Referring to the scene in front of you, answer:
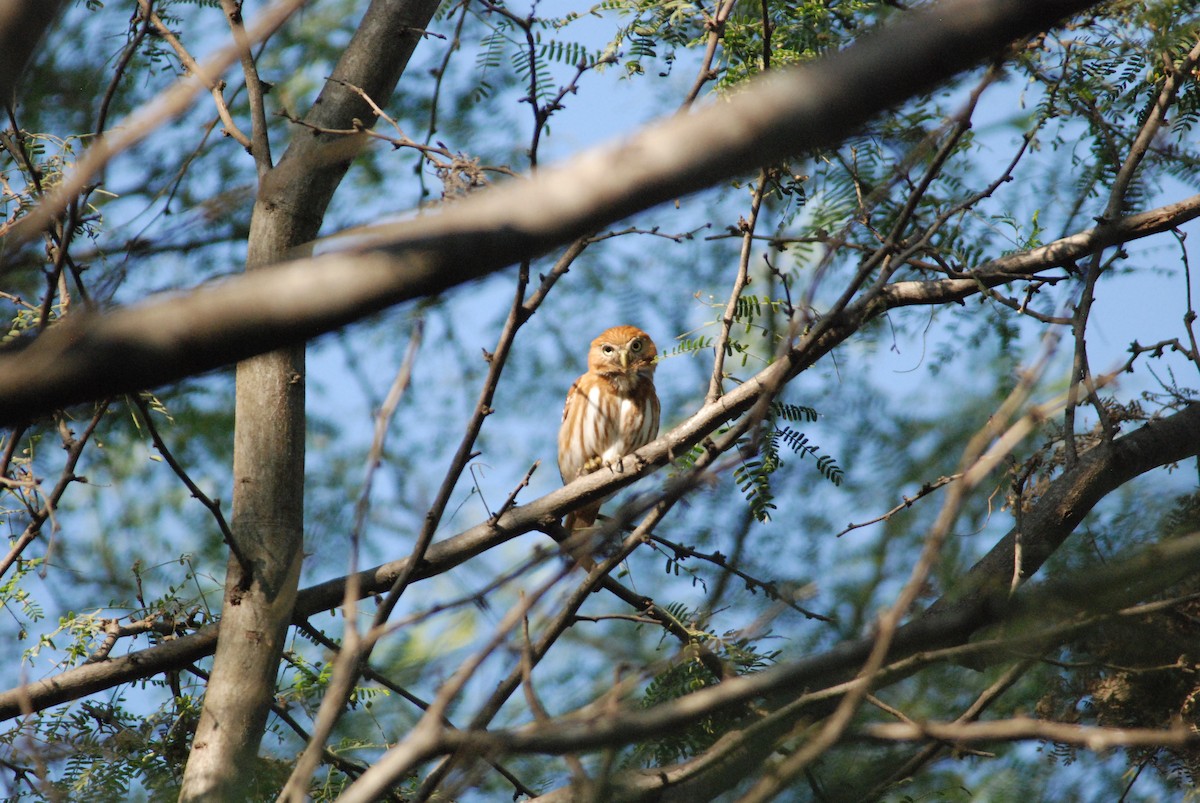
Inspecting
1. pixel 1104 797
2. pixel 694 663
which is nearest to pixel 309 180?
pixel 694 663

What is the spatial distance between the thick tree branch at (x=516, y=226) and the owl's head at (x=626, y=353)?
5.49 meters

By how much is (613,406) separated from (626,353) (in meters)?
0.34

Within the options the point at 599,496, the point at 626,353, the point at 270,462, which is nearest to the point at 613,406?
the point at 626,353

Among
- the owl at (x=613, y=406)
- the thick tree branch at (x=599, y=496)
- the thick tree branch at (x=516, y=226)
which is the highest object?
the owl at (x=613, y=406)

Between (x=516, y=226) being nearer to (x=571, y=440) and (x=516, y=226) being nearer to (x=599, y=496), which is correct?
(x=599, y=496)

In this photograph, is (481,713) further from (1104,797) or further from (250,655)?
(1104,797)

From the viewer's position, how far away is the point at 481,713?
105 inches

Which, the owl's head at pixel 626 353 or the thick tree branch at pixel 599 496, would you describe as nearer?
the thick tree branch at pixel 599 496

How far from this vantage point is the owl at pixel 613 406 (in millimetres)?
6770

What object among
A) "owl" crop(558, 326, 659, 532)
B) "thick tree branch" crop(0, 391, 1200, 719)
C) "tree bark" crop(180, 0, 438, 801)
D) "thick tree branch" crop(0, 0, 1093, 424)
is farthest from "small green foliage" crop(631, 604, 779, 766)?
"owl" crop(558, 326, 659, 532)

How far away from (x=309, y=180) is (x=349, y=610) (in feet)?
10.1

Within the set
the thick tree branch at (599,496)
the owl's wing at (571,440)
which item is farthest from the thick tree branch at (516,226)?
the owl's wing at (571,440)

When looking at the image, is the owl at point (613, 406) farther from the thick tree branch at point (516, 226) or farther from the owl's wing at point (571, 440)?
the thick tree branch at point (516, 226)

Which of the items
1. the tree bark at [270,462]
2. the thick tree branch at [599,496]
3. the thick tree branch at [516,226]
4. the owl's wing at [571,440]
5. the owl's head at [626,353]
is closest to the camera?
the thick tree branch at [516,226]
